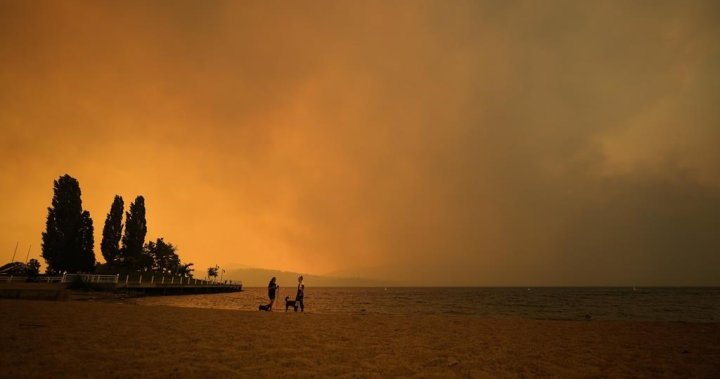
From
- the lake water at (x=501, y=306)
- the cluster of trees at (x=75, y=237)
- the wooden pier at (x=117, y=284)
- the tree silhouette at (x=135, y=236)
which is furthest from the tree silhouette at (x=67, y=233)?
the lake water at (x=501, y=306)

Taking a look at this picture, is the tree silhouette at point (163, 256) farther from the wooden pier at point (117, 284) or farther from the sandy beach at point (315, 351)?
the sandy beach at point (315, 351)

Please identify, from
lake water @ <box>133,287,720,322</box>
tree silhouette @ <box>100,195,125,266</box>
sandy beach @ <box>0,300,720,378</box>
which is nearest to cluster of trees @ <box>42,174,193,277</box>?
tree silhouette @ <box>100,195,125,266</box>

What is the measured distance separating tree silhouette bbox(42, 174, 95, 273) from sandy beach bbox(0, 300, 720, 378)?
48.1 metres

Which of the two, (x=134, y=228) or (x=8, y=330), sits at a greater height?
(x=134, y=228)

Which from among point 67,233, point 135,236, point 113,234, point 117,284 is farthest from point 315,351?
point 135,236

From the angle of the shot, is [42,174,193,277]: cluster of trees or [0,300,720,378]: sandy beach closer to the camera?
[0,300,720,378]: sandy beach

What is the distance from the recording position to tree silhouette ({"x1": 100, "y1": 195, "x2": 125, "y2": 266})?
66250 millimetres

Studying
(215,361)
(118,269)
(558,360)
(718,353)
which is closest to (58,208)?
(118,269)

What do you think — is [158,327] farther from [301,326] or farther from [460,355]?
[460,355]

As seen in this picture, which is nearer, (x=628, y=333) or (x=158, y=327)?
(x=158, y=327)

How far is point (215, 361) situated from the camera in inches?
346

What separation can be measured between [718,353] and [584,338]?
4263 mm

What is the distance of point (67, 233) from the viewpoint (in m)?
54.8

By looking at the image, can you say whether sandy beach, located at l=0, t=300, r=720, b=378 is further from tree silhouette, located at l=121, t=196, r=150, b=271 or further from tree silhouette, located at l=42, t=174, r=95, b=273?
tree silhouette, located at l=121, t=196, r=150, b=271
